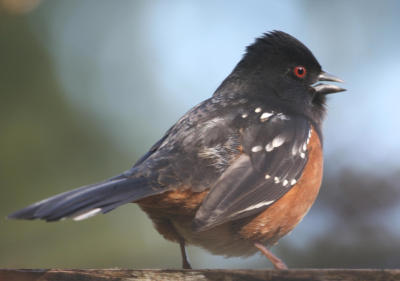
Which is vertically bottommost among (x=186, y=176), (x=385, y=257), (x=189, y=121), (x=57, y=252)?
(x=385, y=257)

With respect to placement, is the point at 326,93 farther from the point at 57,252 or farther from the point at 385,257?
the point at 57,252

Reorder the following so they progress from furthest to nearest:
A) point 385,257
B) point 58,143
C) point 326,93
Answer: point 58,143 → point 385,257 → point 326,93

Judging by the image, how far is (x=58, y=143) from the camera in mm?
3590

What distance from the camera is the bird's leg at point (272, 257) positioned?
2398 mm

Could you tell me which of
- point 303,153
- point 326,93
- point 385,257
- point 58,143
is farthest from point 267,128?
point 58,143

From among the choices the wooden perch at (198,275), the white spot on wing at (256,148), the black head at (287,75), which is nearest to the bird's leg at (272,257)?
the white spot on wing at (256,148)

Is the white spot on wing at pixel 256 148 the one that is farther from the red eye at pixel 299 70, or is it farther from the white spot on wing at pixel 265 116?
the red eye at pixel 299 70

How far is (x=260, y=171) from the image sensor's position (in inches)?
97.4

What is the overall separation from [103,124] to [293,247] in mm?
1566

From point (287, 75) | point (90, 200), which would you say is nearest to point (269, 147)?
point (287, 75)

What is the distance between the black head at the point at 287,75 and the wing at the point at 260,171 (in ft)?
0.73

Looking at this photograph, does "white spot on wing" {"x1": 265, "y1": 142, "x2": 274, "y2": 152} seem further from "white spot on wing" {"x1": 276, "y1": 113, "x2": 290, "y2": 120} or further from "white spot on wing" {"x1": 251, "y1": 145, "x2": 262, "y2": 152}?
"white spot on wing" {"x1": 276, "y1": 113, "x2": 290, "y2": 120}

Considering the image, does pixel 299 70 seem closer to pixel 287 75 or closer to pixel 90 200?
pixel 287 75

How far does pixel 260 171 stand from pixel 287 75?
0.82 m
